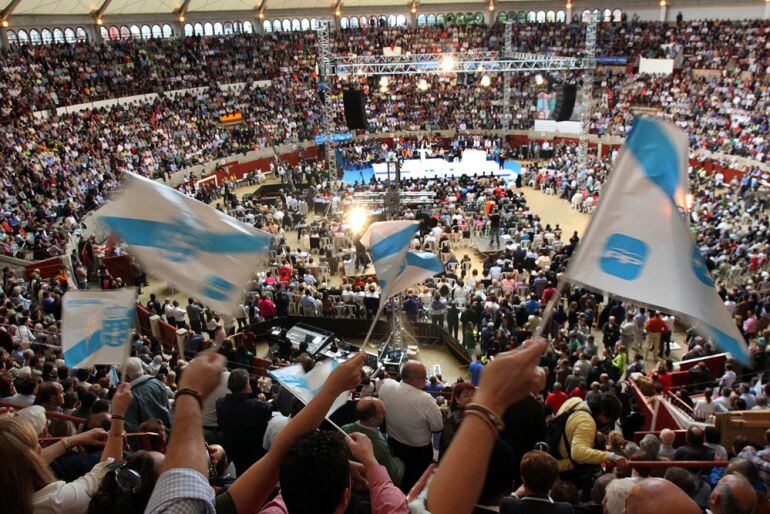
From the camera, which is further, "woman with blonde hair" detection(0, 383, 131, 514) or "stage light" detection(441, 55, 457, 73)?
"stage light" detection(441, 55, 457, 73)

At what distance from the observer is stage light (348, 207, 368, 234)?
21875 mm

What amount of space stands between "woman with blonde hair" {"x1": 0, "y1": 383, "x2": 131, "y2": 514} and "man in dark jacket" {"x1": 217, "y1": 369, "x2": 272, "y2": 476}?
1.32 m

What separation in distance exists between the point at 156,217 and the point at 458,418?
2658mm

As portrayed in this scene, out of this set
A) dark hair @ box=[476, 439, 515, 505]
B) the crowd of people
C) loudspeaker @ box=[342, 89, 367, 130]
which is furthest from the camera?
loudspeaker @ box=[342, 89, 367, 130]

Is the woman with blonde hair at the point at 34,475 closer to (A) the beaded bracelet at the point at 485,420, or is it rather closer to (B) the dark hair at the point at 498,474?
(A) the beaded bracelet at the point at 485,420

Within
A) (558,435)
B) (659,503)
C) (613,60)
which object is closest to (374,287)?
(558,435)

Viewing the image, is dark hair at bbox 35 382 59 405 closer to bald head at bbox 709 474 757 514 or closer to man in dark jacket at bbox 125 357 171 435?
man in dark jacket at bbox 125 357 171 435

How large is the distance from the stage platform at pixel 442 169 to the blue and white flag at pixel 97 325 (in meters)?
24.8

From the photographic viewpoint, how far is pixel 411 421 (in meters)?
4.78

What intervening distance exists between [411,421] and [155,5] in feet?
132

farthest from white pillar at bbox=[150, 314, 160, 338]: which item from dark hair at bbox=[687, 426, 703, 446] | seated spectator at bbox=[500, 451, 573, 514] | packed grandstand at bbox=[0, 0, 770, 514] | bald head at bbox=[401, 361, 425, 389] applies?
seated spectator at bbox=[500, 451, 573, 514]

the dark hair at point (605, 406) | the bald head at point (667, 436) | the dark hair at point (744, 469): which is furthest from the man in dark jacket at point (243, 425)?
the bald head at point (667, 436)

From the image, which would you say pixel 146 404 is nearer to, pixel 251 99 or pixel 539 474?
pixel 539 474

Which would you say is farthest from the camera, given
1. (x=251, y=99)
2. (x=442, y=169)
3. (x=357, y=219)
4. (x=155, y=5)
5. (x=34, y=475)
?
(x=251, y=99)
